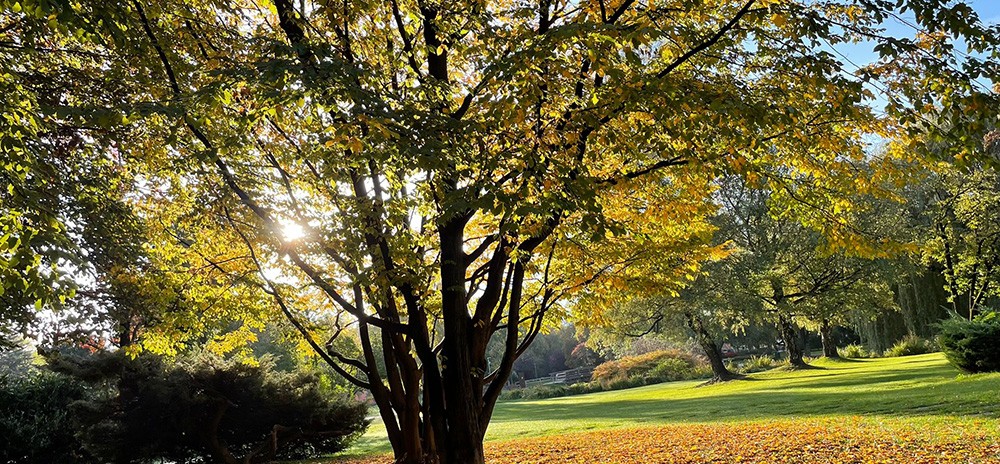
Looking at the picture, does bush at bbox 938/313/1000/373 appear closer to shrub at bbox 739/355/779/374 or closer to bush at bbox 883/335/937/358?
bush at bbox 883/335/937/358

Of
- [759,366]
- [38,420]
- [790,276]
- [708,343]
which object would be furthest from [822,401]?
[759,366]

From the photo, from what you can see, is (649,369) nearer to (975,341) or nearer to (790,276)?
(790,276)

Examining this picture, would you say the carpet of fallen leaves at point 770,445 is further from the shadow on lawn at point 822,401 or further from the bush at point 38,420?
the bush at point 38,420

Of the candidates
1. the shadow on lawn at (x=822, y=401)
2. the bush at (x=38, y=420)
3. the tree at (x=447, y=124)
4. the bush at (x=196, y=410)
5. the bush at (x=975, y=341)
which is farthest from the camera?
the bush at (x=975, y=341)

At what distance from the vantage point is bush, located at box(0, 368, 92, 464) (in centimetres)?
1112

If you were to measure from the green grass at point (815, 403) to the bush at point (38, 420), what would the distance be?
585 centimetres

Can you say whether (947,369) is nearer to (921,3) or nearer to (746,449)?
(746,449)

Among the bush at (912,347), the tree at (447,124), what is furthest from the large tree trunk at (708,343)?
the tree at (447,124)

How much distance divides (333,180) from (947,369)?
19.1 metres

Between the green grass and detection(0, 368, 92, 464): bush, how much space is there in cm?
585

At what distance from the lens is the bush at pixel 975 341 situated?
1367cm

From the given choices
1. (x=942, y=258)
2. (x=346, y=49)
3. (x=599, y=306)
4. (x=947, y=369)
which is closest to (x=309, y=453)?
(x=599, y=306)

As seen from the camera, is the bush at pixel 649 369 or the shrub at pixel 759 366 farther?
the bush at pixel 649 369

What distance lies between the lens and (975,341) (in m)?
13.9
